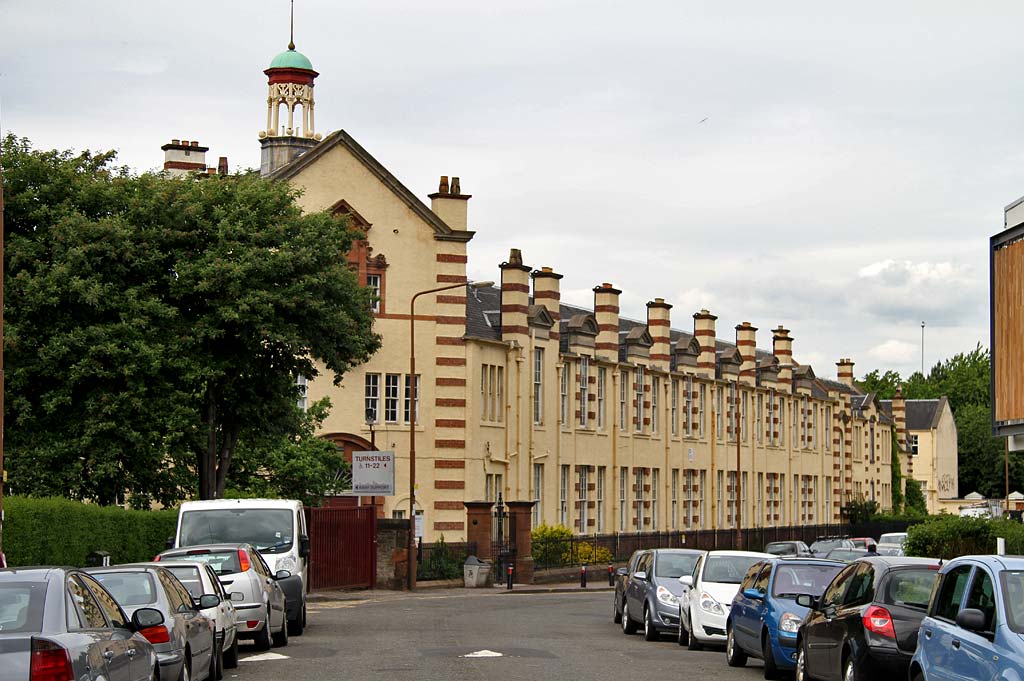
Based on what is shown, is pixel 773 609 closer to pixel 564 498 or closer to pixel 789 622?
pixel 789 622

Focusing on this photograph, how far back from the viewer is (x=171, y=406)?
3434 centimetres

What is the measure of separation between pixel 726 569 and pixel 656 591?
2234 mm

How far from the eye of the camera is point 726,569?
79.6 ft

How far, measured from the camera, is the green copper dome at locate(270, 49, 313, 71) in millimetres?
69000

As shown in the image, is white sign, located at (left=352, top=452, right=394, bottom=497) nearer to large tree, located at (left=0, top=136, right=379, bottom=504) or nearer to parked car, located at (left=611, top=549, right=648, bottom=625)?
large tree, located at (left=0, top=136, right=379, bottom=504)

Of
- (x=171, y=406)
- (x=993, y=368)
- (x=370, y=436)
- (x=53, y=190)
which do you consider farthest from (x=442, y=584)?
(x=993, y=368)

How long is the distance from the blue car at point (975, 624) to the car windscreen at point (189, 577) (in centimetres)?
922

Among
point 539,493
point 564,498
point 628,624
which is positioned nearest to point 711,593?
point 628,624

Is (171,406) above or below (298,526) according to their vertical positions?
above

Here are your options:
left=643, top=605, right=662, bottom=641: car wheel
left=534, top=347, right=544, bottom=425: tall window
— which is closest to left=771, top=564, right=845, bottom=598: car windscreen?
left=643, top=605, right=662, bottom=641: car wheel

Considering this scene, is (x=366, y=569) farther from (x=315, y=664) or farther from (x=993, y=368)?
(x=315, y=664)

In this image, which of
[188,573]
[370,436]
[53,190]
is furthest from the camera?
[370,436]

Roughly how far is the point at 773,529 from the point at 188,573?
62.7m

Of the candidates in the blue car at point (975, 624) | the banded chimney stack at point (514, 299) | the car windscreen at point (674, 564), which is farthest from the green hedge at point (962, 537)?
the banded chimney stack at point (514, 299)
